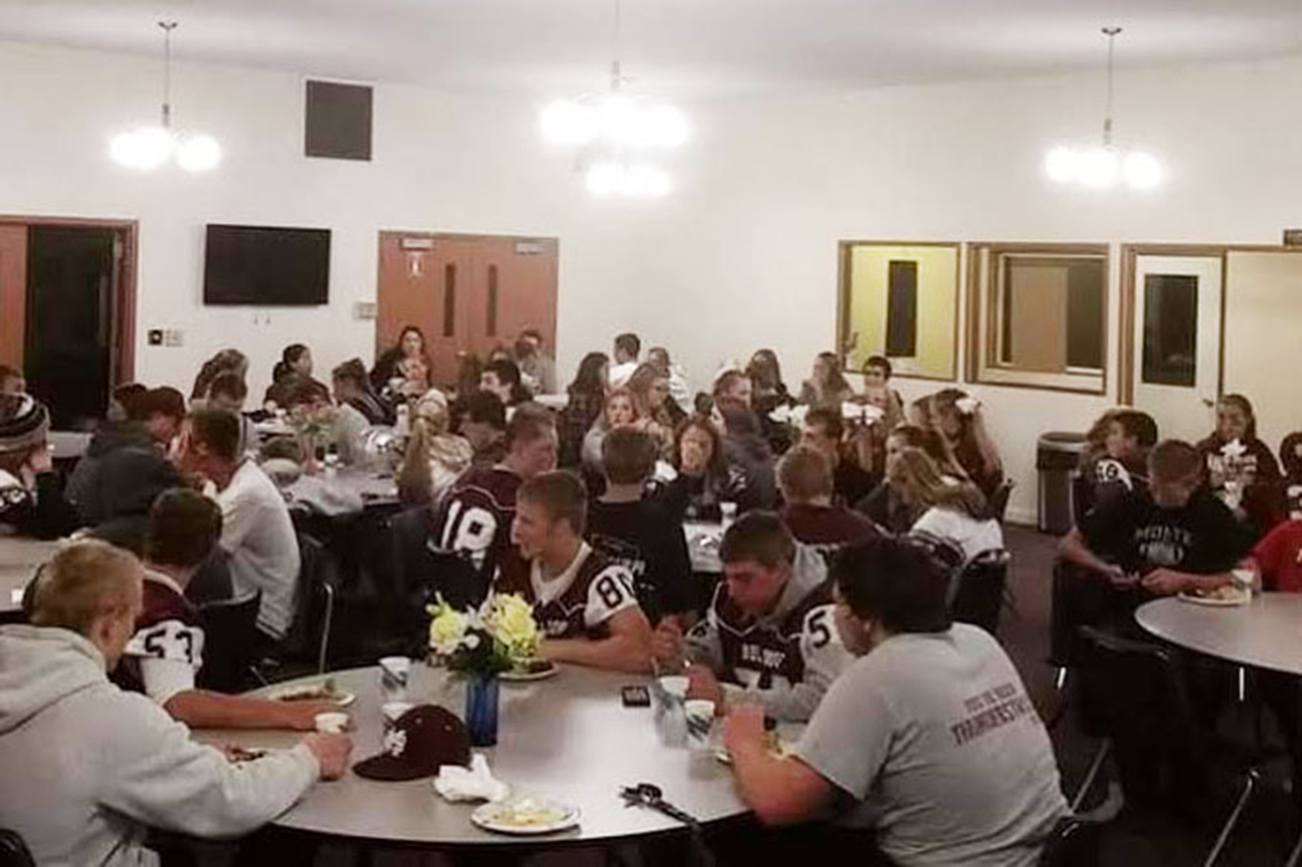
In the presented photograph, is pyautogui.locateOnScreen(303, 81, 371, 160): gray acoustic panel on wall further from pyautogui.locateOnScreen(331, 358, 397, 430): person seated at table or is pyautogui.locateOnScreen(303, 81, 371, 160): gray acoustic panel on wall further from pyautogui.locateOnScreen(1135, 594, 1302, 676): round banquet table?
pyautogui.locateOnScreen(1135, 594, 1302, 676): round banquet table

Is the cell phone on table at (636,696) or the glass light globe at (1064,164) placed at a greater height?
the glass light globe at (1064,164)

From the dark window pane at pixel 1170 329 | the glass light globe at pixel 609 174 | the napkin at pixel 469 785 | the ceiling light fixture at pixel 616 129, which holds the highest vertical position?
the ceiling light fixture at pixel 616 129

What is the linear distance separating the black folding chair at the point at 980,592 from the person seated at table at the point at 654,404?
2.47 metres

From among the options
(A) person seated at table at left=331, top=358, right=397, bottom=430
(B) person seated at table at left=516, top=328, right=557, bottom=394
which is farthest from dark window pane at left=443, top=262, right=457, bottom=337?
(A) person seated at table at left=331, top=358, right=397, bottom=430

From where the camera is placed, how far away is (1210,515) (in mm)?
6535

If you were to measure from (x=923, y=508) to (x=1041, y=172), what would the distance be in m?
6.45

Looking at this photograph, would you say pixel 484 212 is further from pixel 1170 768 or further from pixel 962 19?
pixel 1170 768

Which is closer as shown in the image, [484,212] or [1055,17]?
[1055,17]

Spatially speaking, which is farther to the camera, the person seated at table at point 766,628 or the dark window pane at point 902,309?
the dark window pane at point 902,309

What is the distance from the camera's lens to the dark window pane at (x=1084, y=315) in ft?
42.0

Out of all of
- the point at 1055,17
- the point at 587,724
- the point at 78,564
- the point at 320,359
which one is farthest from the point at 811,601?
the point at 320,359

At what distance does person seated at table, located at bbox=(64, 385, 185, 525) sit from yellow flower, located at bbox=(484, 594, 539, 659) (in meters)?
2.90

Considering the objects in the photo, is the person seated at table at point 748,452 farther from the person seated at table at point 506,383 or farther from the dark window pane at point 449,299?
the dark window pane at point 449,299

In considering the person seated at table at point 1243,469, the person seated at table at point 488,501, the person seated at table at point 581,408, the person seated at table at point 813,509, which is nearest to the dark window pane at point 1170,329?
the person seated at table at point 1243,469
